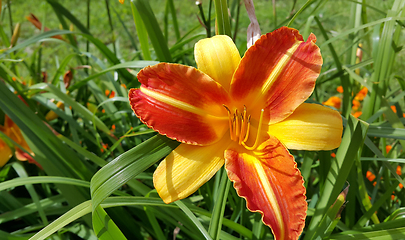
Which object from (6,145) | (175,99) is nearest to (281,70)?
(175,99)

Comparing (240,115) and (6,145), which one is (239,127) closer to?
(240,115)

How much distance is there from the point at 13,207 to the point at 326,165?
113 cm

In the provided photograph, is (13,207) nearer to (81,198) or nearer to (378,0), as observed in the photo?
(81,198)

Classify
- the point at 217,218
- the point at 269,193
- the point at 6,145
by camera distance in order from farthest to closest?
the point at 6,145, the point at 217,218, the point at 269,193

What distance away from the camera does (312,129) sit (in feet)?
2.32

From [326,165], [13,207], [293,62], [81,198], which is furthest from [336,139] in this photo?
[13,207]

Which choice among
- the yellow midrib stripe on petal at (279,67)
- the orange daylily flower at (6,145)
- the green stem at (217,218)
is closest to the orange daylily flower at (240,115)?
the yellow midrib stripe on petal at (279,67)

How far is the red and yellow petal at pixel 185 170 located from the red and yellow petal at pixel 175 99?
31mm

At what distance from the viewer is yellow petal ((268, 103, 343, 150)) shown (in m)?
0.70

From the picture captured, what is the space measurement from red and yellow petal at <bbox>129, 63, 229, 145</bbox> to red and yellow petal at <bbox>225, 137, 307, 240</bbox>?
0.11 meters

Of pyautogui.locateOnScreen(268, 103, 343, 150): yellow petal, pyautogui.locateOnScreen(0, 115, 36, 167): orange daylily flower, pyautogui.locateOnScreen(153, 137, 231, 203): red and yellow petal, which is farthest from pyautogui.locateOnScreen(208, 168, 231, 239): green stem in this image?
pyautogui.locateOnScreen(0, 115, 36, 167): orange daylily flower

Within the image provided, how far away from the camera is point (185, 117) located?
0.73 m

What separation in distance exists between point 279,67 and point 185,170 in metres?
0.33

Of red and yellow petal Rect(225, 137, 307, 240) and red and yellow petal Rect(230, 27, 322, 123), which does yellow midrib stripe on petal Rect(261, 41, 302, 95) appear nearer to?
red and yellow petal Rect(230, 27, 322, 123)
